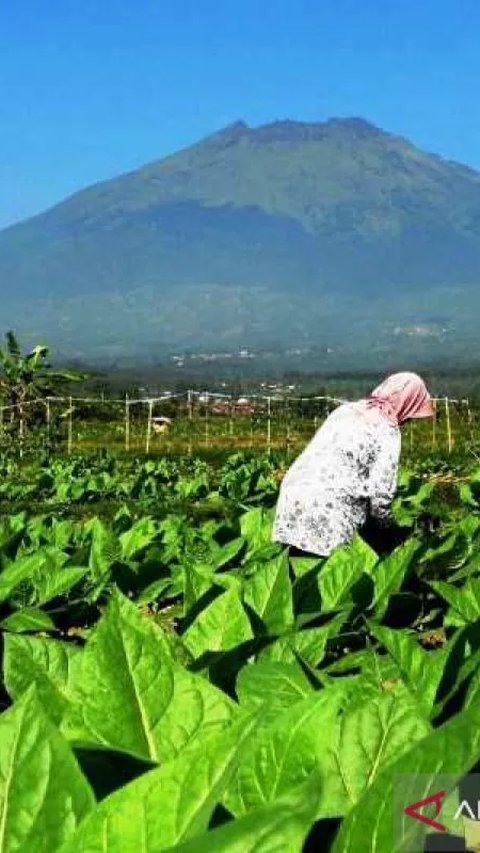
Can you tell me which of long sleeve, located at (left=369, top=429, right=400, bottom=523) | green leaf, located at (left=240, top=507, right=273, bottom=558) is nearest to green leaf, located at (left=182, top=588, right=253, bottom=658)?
green leaf, located at (left=240, top=507, right=273, bottom=558)

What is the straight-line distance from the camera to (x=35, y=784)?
1.23m

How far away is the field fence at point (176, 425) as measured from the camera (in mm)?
41750

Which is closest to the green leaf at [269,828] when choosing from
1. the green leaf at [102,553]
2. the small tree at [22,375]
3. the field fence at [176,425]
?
the green leaf at [102,553]

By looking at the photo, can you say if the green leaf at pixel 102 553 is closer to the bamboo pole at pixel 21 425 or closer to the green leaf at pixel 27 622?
the green leaf at pixel 27 622

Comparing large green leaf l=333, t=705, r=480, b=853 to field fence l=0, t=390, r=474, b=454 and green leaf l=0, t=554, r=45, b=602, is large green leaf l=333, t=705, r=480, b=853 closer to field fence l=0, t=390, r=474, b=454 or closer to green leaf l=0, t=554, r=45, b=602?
green leaf l=0, t=554, r=45, b=602

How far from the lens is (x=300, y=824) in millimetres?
1004

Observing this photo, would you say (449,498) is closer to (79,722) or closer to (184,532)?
(184,532)

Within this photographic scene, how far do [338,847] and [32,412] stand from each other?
145ft

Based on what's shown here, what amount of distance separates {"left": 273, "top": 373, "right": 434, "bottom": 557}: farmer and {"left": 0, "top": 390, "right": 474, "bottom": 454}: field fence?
92.7 ft

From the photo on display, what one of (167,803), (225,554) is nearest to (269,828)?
(167,803)

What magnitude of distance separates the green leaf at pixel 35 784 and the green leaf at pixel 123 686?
39cm

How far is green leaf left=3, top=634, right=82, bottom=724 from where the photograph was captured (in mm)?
1839

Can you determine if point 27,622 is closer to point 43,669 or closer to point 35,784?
point 43,669

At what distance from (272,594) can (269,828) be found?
2071 mm
